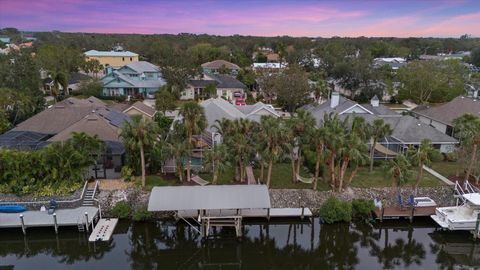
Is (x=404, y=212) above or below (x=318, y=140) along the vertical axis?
below

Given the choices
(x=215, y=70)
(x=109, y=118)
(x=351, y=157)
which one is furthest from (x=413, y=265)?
(x=215, y=70)

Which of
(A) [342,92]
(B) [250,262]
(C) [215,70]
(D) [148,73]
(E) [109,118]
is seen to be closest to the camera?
(B) [250,262]

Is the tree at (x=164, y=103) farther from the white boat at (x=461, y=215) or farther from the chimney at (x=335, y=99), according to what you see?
the white boat at (x=461, y=215)

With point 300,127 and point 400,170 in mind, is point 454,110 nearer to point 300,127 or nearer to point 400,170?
point 400,170

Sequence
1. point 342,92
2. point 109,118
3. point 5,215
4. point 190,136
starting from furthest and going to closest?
point 342,92
point 109,118
point 190,136
point 5,215

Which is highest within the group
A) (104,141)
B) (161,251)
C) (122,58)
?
(122,58)

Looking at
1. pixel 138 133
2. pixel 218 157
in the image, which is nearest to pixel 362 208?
pixel 218 157

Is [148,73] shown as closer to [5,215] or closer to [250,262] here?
[5,215]

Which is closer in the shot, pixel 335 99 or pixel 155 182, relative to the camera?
pixel 155 182

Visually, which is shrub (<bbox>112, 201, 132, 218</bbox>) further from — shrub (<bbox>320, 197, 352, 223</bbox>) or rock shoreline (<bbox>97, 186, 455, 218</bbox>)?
shrub (<bbox>320, 197, 352, 223</bbox>)
